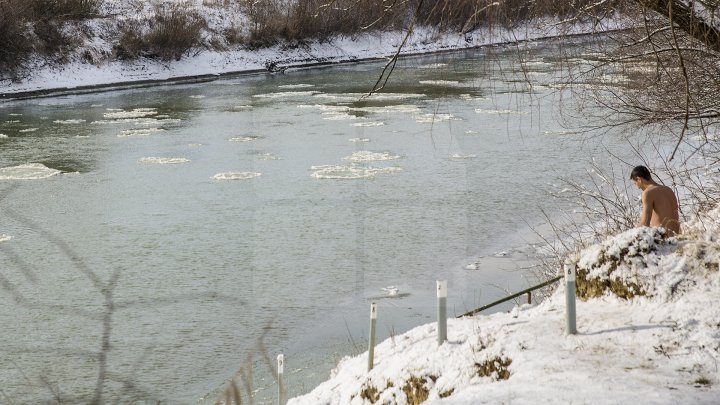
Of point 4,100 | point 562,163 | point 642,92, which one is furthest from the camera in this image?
point 4,100

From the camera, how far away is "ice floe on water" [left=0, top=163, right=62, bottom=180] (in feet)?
55.1

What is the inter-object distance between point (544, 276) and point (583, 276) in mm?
3089

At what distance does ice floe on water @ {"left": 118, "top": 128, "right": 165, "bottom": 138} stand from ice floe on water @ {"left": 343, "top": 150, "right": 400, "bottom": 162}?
631cm

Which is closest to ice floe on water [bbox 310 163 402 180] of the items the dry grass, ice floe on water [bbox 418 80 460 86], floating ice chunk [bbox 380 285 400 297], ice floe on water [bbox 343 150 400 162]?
ice floe on water [bbox 343 150 400 162]

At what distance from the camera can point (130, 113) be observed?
25.8 meters

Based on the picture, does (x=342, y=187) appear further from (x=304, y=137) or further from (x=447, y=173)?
(x=304, y=137)

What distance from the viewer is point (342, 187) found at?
50.6 ft

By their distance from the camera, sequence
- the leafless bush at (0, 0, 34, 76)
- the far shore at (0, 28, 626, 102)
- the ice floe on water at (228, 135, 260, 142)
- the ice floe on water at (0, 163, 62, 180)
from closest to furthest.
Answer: the ice floe on water at (0, 163, 62, 180) < the ice floe on water at (228, 135, 260, 142) < the far shore at (0, 28, 626, 102) < the leafless bush at (0, 0, 34, 76)

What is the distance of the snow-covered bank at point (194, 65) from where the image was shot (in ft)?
108

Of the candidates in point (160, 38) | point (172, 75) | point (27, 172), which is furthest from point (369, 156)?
point (160, 38)

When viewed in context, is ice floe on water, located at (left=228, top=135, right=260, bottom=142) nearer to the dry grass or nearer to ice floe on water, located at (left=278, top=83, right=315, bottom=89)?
ice floe on water, located at (left=278, top=83, right=315, bottom=89)

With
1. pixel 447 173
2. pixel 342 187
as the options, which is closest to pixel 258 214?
pixel 342 187

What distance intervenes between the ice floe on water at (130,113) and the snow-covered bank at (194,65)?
6.22m

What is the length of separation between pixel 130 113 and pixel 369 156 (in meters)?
10.3
